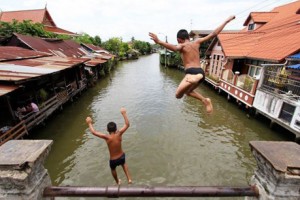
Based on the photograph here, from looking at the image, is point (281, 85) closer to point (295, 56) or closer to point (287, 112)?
point (287, 112)

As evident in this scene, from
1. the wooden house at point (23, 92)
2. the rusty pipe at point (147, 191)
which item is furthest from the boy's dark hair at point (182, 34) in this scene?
the wooden house at point (23, 92)

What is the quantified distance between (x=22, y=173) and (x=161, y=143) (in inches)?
342

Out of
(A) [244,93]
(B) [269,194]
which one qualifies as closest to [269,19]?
(A) [244,93]

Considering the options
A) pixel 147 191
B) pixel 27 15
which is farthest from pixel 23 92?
pixel 27 15

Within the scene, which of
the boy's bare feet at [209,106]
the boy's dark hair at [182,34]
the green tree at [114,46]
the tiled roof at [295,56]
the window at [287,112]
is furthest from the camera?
the green tree at [114,46]

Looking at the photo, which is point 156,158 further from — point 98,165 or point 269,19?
point 269,19

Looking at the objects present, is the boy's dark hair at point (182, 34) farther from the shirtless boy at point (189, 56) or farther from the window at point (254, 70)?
the window at point (254, 70)

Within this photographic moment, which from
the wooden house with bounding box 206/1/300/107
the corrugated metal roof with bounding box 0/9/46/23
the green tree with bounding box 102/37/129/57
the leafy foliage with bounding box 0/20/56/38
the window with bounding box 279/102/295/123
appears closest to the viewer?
the window with bounding box 279/102/295/123

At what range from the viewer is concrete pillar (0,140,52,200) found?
5.62 feet

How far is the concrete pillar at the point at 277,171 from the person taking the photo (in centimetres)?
171

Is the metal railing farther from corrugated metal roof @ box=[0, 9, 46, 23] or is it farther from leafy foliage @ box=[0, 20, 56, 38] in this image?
corrugated metal roof @ box=[0, 9, 46, 23]

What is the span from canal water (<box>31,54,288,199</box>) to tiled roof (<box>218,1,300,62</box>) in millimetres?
4487

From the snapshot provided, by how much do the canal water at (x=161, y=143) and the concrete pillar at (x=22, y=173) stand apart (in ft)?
19.1

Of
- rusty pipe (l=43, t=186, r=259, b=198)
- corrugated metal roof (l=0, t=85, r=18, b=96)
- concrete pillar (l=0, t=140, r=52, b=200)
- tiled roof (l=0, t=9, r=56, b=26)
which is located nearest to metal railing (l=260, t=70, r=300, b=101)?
rusty pipe (l=43, t=186, r=259, b=198)
